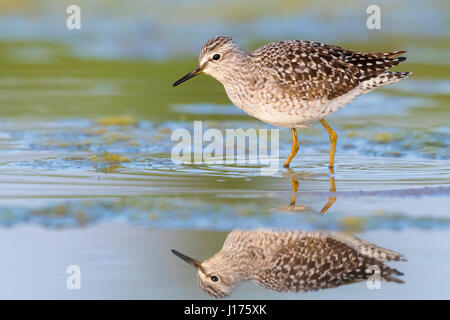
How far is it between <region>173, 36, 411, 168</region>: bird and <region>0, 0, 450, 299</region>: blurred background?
0.72 m

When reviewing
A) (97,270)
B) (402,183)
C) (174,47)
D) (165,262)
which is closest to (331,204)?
(402,183)

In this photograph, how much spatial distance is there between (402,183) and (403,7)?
13.0m

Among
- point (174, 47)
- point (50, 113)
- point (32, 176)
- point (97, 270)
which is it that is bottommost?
point (97, 270)

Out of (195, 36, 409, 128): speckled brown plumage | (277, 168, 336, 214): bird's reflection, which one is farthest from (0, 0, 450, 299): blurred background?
(195, 36, 409, 128): speckled brown plumage

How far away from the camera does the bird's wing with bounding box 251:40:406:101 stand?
9781 millimetres

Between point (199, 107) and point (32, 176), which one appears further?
point (199, 107)

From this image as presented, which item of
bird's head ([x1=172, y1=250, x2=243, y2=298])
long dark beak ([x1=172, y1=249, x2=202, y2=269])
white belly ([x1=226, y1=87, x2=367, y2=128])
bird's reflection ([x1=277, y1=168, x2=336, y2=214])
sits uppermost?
white belly ([x1=226, y1=87, x2=367, y2=128])

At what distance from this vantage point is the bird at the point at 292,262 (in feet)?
19.5

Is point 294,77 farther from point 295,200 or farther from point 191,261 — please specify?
point 191,261

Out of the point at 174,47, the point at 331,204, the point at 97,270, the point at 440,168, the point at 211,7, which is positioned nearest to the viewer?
the point at 97,270

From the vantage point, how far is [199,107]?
1359 centimetres

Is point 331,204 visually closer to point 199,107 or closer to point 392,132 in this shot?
point 392,132

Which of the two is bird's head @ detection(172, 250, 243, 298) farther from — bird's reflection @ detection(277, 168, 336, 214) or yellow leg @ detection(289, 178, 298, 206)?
yellow leg @ detection(289, 178, 298, 206)

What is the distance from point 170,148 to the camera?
35.4ft
